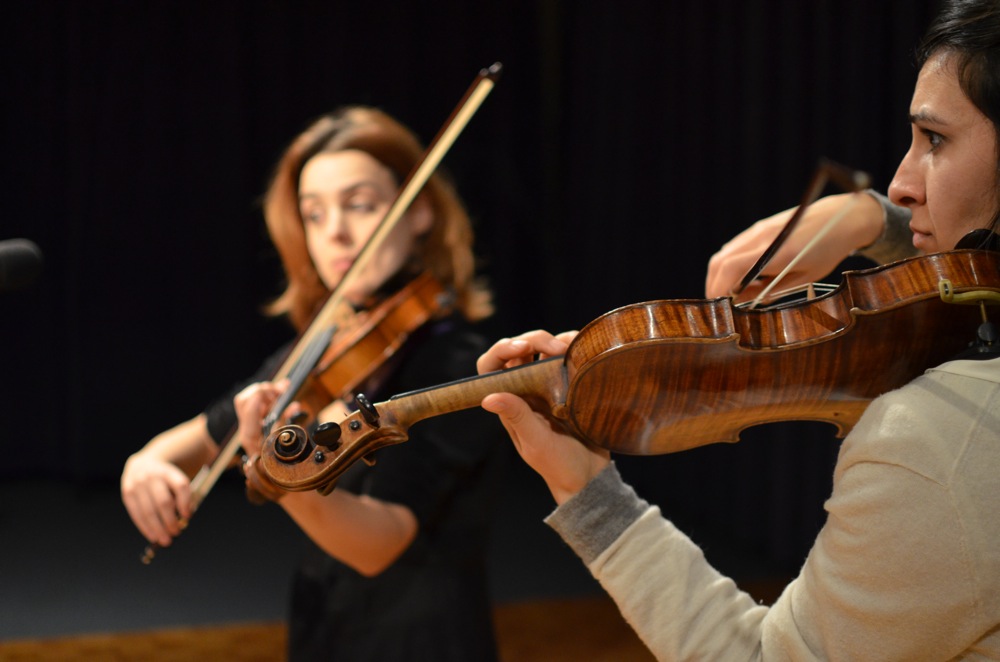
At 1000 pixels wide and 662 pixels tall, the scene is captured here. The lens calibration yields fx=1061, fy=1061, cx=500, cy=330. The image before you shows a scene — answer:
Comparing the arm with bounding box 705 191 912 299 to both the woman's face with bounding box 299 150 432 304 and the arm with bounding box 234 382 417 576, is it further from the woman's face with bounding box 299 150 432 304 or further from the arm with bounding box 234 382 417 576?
the woman's face with bounding box 299 150 432 304

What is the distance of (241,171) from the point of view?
430 cm

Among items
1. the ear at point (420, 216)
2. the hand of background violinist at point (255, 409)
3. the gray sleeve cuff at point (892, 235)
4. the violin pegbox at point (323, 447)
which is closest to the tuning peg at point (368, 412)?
the violin pegbox at point (323, 447)

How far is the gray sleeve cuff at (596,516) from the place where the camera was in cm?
82

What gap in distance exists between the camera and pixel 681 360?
2.46 feet

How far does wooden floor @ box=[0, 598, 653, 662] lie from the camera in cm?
264

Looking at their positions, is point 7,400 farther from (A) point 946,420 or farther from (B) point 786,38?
(A) point 946,420

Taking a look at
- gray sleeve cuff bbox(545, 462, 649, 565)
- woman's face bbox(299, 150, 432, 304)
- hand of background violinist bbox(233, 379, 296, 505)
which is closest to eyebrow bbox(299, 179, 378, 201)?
woman's face bbox(299, 150, 432, 304)

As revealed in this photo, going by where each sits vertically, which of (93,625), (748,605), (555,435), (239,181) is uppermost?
(555,435)

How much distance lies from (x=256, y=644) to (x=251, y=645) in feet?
0.04

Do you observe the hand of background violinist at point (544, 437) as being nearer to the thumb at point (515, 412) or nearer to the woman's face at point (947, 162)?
the thumb at point (515, 412)

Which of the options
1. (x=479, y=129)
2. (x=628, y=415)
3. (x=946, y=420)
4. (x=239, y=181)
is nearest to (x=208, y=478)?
(x=628, y=415)

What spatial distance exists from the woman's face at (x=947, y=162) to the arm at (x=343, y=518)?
67 cm

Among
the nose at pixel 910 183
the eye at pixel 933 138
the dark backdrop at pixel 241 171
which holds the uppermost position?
the eye at pixel 933 138

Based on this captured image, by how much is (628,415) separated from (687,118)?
114 inches
